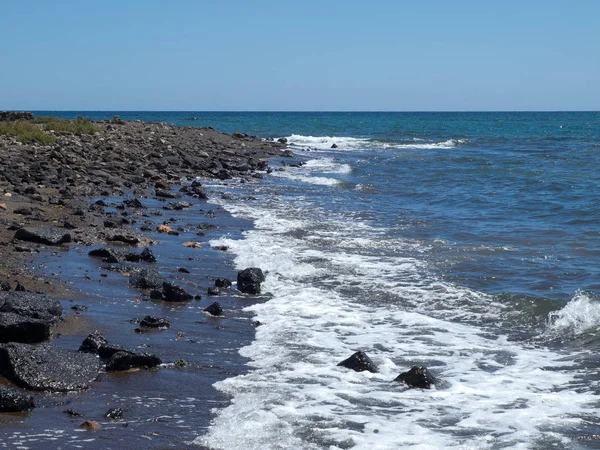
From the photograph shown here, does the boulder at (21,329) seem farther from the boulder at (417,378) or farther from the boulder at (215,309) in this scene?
the boulder at (417,378)

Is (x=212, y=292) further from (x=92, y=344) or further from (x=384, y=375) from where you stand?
(x=384, y=375)

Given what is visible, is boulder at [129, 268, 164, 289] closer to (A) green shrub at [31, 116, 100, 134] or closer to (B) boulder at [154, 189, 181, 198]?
(B) boulder at [154, 189, 181, 198]

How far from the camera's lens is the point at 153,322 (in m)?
8.67

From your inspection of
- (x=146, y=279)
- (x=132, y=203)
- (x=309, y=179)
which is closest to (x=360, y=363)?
(x=146, y=279)

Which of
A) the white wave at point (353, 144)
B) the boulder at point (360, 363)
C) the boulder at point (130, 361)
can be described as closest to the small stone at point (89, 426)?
the boulder at point (130, 361)

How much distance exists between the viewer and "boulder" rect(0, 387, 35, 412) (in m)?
6.02

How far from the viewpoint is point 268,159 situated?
38188mm

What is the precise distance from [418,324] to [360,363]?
7.18ft

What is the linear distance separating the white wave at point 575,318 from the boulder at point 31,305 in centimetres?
578

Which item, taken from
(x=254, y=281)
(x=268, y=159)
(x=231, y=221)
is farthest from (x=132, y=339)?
(x=268, y=159)

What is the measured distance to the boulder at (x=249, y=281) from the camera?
10.8 m

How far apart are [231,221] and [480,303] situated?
777cm

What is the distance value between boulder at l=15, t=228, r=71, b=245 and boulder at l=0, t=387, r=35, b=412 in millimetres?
6325

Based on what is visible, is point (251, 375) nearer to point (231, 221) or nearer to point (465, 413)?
point (465, 413)
